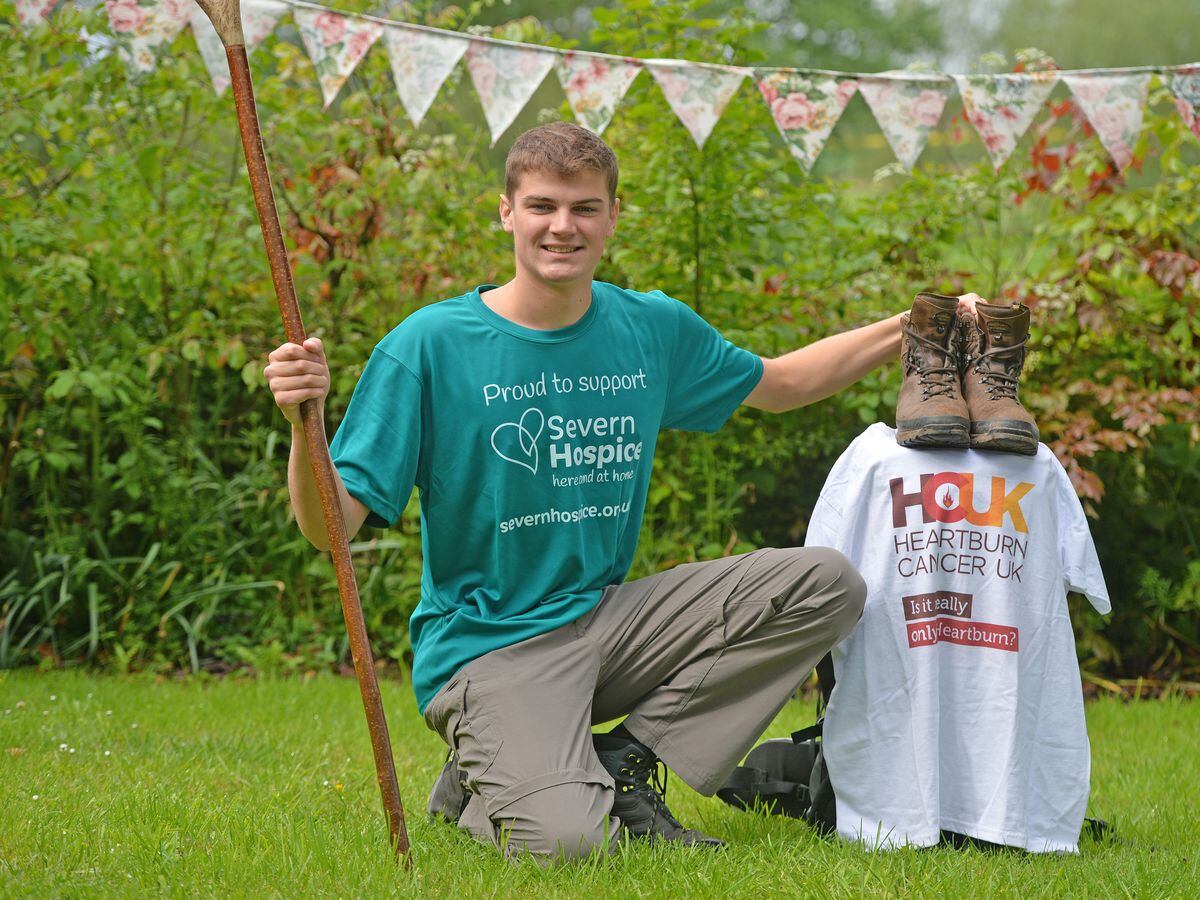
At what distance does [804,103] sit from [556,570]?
2.39 meters

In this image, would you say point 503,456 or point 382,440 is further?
point 503,456

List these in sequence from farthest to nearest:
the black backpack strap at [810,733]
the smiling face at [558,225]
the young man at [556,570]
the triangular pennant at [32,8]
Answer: the triangular pennant at [32,8] → the black backpack strap at [810,733] → the smiling face at [558,225] → the young man at [556,570]

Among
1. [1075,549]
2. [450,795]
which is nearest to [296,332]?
[450,795]

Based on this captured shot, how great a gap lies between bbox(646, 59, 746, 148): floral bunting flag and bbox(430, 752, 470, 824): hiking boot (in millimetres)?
2492

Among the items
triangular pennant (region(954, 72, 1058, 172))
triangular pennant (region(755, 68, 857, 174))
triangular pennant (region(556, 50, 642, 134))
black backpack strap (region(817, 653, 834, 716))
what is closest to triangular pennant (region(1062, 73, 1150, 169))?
triangular pennant (region(954, 72, 1058, 172))

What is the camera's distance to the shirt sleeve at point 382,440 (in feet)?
9.05

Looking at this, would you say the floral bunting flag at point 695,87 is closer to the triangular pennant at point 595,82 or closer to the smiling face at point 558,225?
the triangular pennant at point 595,82

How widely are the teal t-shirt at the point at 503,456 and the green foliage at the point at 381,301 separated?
6.76 feet

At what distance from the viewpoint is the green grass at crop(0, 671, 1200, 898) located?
98.8 inches

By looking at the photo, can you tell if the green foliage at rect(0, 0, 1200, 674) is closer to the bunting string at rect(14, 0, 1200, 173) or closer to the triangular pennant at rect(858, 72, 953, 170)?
the bunting string at rect(14, 0, 1200, 173)

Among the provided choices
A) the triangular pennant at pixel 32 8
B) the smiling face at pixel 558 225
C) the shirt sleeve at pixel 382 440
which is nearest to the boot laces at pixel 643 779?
the shirt sleeve at pixel 382 440

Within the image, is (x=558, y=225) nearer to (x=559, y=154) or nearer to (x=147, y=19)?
(x=559, y=154)

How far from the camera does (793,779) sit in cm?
331

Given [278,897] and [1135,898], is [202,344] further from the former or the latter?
[1135,898]
